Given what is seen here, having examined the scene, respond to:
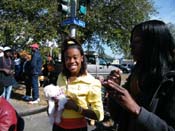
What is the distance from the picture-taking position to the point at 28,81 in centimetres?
1095

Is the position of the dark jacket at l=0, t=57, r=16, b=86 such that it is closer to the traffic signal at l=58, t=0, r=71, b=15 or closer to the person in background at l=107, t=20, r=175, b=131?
the traffic signal at l=58, t=0, r=71, b=15

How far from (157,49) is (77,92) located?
144 centimetres

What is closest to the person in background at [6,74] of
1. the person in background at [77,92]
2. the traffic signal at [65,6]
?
the traffic signal at [65,6]

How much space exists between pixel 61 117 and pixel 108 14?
1463cm

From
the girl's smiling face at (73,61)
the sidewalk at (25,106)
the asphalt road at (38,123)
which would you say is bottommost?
the asphalt road at (38,123)

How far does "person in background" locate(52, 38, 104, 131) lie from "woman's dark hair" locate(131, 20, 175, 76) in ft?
3.75

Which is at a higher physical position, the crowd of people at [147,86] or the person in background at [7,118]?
the crowd of people at [147,86]

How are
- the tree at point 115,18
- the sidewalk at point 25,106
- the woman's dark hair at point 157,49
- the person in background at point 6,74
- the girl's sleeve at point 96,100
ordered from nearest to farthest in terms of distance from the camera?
the woman's dark hair at point 157,49 → the girl's sleeve at point 96,100 → the person in background at point 6,74 → the sidewalk at point 25,106 → the tree at point 115,18

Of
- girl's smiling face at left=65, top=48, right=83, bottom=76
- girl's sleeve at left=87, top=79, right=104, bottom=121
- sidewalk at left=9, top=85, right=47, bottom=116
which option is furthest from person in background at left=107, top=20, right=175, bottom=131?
sidewalk at left=9, top=85, right=47, bottom=116

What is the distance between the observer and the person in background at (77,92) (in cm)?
314

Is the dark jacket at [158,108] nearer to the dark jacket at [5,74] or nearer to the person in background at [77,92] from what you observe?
the person in background at [77,92]

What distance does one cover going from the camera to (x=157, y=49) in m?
1.90

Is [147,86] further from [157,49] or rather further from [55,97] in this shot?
[55,97]

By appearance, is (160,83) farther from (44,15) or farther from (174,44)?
(44,15)
